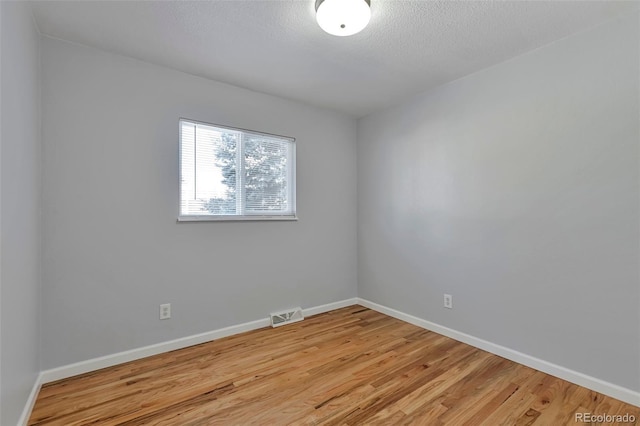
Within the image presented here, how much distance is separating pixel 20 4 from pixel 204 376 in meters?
2.50

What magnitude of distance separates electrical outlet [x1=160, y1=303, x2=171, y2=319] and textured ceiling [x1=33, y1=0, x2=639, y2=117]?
6.65 ft

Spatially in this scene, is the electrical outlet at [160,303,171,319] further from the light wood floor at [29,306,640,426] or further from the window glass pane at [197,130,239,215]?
the window glass pane at [197,130,239,215]

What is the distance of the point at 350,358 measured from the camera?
7.99 ft

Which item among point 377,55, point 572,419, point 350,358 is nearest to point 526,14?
point 377,55

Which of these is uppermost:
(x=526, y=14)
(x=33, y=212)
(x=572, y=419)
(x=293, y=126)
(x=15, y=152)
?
(x=526, y=14)

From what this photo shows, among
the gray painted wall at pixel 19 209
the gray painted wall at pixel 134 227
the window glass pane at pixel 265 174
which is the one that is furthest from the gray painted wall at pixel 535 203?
the gray painted wall at pixel 19 209

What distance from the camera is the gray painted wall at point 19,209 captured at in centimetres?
134

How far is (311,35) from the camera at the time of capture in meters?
2.08

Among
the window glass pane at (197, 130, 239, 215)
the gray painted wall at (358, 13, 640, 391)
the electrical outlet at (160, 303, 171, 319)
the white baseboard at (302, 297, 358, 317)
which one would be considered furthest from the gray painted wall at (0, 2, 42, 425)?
the gray painted wall at (358, 13, 640, 391)

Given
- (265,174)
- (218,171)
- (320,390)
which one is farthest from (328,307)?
(218,171)

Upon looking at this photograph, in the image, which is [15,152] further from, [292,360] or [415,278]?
[415,278]

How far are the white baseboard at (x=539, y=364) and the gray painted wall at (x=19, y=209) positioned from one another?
3.03 metres

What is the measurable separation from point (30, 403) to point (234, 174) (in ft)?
6.91

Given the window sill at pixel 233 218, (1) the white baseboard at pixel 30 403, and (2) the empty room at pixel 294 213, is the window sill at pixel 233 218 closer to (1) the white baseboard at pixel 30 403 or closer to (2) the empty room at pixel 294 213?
(2) the empty room at pixel 294 213
